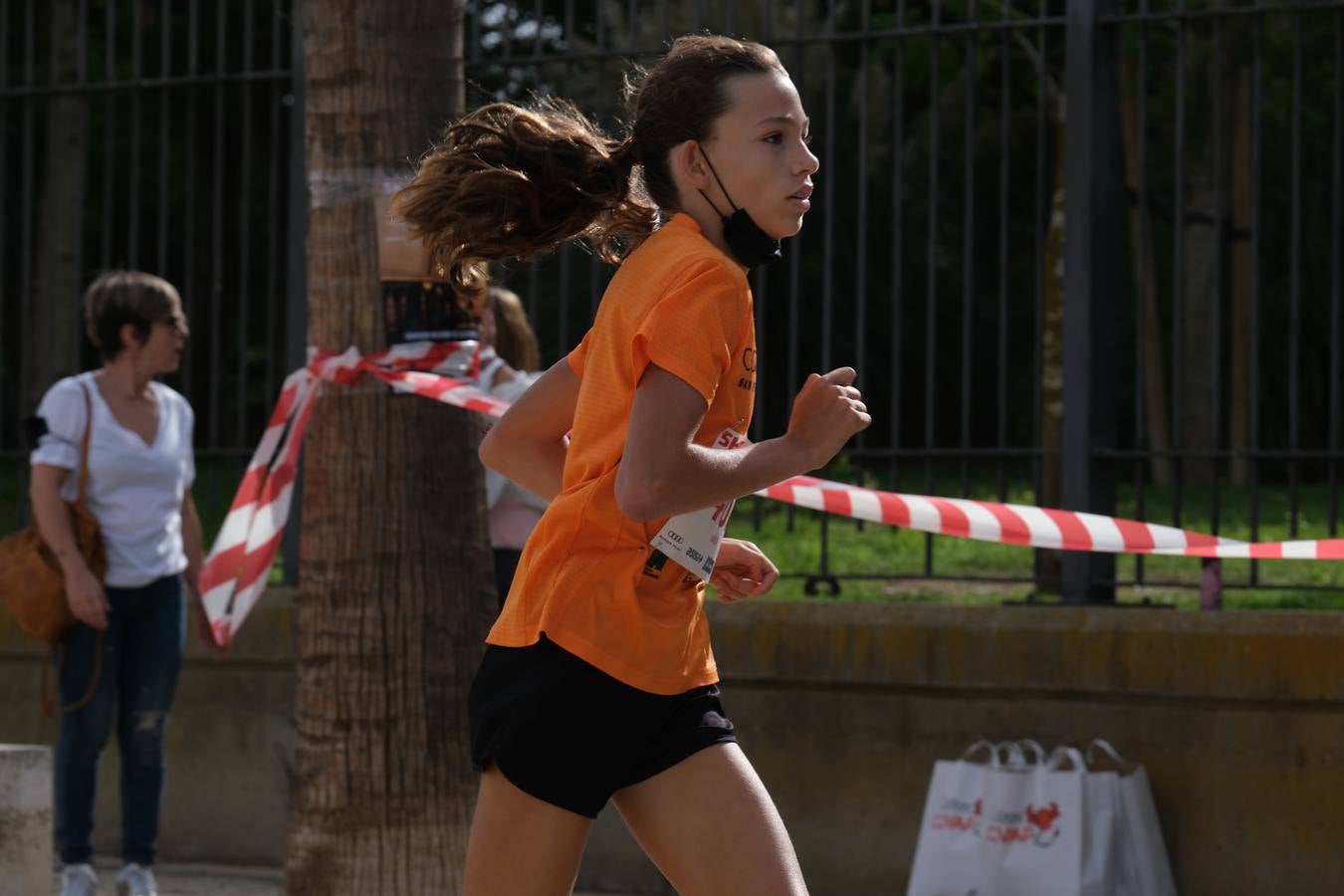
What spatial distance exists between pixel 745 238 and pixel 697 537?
1.39 feet

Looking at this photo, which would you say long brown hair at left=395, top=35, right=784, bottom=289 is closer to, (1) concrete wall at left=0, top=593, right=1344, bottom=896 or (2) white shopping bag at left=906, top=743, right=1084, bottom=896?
(2) white shopping bag at left=906, top=743, right=1084, bottom=896

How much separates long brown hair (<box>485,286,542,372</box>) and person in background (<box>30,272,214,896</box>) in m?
0.96

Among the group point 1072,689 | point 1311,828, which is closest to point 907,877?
point 1072,689

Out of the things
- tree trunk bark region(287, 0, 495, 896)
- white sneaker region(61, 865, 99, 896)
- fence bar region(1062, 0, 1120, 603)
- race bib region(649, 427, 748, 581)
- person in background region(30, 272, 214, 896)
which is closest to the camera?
race bib region(649, 427, 748, 581)

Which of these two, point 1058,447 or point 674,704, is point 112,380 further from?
point 674,704

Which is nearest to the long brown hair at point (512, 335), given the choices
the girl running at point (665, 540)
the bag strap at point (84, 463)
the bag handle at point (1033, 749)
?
the bag strap at point (84, 463)

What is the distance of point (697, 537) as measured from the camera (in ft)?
9.34

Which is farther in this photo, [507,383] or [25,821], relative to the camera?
[507,383]

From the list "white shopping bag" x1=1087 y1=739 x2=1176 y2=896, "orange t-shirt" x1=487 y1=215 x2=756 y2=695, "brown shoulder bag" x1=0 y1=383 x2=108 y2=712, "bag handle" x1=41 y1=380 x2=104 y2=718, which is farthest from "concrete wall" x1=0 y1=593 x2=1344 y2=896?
"orange t-shirt" x1=487 y1=215 x2=756 y2=695

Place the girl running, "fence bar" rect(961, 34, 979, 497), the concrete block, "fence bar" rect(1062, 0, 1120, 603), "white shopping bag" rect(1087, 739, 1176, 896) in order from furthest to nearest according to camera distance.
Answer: "fence bar" rect(961, 34, 979, 497) < "fence bar" rect(1062, 0, 1120, 603) < "white shopping bag" rect(1087, 739, 1176, 896) < the concrete block < the girl running

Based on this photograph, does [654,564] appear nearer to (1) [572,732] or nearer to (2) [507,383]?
(1) [572,732]

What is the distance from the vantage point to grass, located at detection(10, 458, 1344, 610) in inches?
247

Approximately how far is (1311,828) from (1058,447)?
1299mm

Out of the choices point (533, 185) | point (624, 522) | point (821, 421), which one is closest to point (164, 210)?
point (533, 185)
